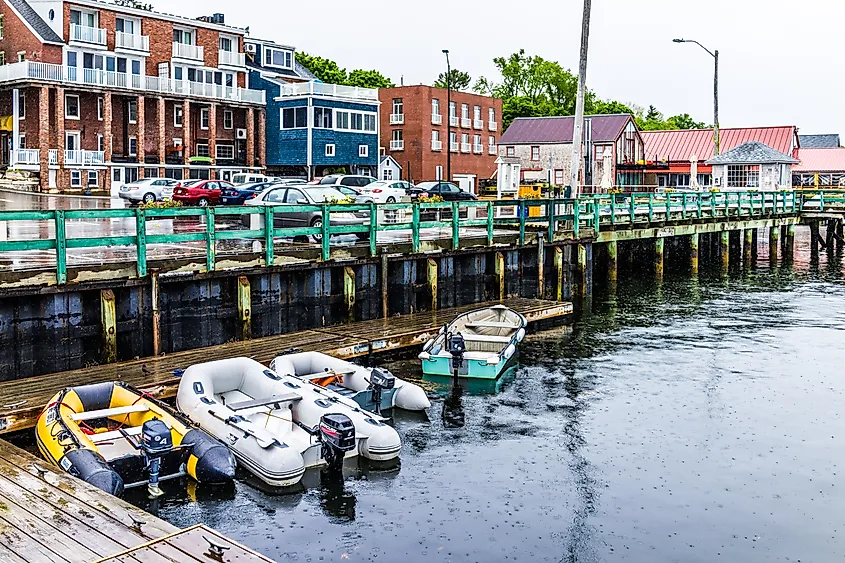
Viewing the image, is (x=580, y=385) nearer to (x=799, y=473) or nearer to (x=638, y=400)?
(x=638, y=400)

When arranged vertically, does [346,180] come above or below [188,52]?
below

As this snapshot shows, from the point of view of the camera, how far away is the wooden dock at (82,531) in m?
8.55

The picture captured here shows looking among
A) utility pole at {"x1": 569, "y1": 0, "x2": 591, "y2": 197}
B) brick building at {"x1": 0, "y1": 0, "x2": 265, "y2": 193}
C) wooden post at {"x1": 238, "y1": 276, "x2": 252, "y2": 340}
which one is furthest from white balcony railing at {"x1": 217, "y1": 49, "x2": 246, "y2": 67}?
wooden post at {"x1": 238, "y1": 276, "x2": 252, "y2": 340}

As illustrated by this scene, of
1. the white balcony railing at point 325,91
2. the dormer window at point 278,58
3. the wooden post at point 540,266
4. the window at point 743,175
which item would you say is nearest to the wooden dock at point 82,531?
the wooden post at point 540,266

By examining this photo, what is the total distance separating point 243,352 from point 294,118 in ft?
159

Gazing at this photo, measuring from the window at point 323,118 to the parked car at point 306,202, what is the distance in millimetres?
35137

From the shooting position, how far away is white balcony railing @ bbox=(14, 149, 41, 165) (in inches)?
2100

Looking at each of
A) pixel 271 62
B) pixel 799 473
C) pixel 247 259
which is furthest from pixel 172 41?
pixel 799 473

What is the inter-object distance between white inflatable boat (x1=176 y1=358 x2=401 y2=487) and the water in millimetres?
348

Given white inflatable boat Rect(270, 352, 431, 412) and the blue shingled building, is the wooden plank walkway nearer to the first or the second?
white inflatable boat Rect(270, 352, 431, 412)

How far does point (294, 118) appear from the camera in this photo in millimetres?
64125

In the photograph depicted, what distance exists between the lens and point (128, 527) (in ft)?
30.7

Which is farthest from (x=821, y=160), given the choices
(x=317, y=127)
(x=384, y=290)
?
(x=384, y=290)

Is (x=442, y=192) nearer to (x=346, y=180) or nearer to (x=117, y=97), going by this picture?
(x=346, y=180)
